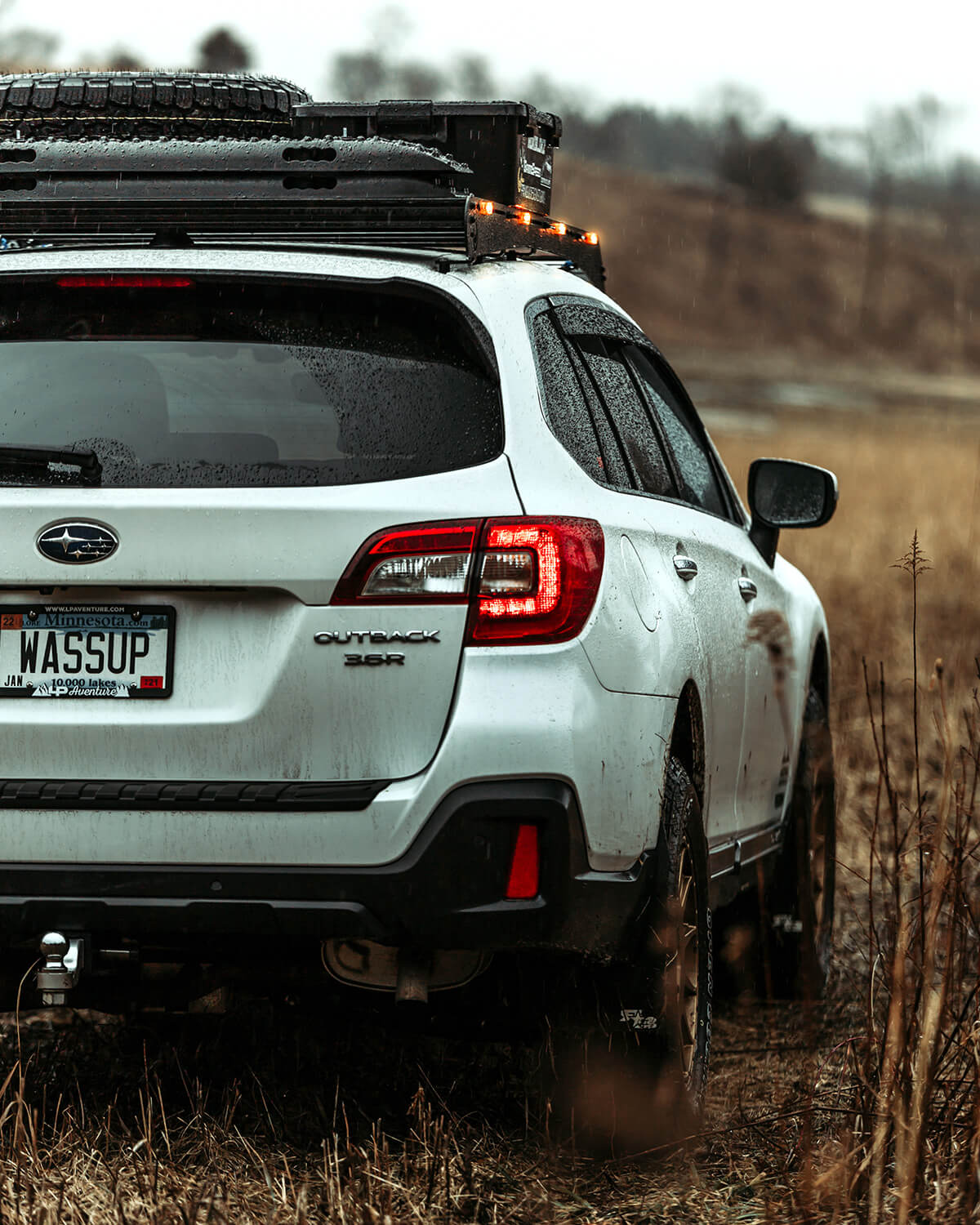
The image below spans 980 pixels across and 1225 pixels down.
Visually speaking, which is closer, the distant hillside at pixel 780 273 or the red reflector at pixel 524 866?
the red reflector at pixel 524 866

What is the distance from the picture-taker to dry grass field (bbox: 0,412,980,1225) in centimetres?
330

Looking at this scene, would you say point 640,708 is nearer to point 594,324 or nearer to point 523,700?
point 523,700

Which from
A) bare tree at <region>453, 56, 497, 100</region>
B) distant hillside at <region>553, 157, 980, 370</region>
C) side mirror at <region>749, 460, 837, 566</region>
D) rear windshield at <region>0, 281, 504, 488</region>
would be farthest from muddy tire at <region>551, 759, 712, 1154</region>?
distant hillside at <region>553, 157, 980, 370</region>

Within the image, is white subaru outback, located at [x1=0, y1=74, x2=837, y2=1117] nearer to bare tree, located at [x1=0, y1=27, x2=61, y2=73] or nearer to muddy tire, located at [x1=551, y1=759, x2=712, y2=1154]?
muddy tire, located at [x1=551, y1=759, x2=712, y2=1154]

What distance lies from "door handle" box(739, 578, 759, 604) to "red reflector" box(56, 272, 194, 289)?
1.82 metres

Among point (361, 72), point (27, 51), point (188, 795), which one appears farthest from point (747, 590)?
point (361, 72)

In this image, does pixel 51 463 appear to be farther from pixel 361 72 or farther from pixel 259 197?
pixel 361 72

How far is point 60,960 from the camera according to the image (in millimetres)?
3516

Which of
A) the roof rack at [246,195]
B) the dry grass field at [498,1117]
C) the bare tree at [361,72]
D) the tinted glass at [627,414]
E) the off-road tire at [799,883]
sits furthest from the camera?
the bare tree at [361,72]

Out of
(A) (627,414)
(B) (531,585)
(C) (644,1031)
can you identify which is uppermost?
(A) (627,414)

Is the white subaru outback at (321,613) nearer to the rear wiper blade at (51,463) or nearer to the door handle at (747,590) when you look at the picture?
the rear wiper blade at (51,463)

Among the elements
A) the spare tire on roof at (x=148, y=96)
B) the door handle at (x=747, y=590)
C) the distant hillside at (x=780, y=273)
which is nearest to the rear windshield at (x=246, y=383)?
the door handle at (x=747, y=590)

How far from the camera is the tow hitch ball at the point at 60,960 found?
3.51 m

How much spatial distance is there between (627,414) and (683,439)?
661mm
